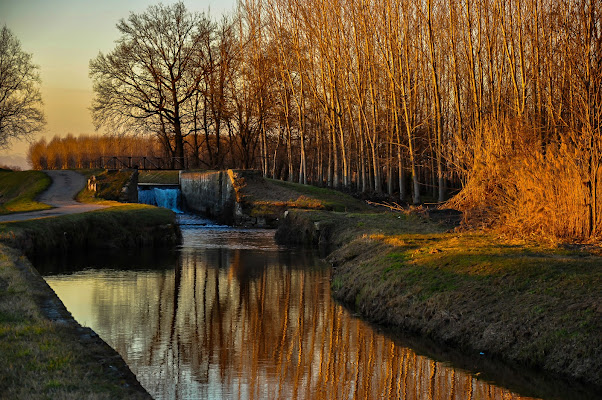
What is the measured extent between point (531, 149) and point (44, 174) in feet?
116

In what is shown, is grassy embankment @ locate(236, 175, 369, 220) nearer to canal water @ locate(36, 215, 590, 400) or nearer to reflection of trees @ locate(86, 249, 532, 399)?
canal water @ locate(36, 215, 590, 400)

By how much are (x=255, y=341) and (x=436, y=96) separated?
2087cm

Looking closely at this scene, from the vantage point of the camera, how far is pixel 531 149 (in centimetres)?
1503

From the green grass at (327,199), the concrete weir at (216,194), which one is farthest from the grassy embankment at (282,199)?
the concrete weir at (216,194)

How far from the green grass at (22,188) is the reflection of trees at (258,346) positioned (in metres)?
17.2

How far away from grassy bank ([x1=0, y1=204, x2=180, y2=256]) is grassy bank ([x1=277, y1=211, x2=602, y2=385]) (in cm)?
962

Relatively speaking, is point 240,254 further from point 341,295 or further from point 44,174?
point 44,174

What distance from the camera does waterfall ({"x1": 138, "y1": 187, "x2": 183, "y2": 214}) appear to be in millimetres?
39125

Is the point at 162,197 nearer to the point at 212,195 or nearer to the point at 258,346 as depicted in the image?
A: the point at 212,195

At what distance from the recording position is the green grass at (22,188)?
31.5m

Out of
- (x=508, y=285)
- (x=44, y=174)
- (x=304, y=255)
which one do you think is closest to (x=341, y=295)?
(x=508, y=285)

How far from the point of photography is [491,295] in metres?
10.1

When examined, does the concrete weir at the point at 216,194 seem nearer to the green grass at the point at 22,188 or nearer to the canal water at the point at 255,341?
the green grass at the point at 22,188

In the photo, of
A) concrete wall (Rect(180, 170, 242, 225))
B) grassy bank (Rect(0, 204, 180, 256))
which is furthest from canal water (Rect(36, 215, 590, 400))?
concrete wall (Rect(180, 170, 242, 225))
